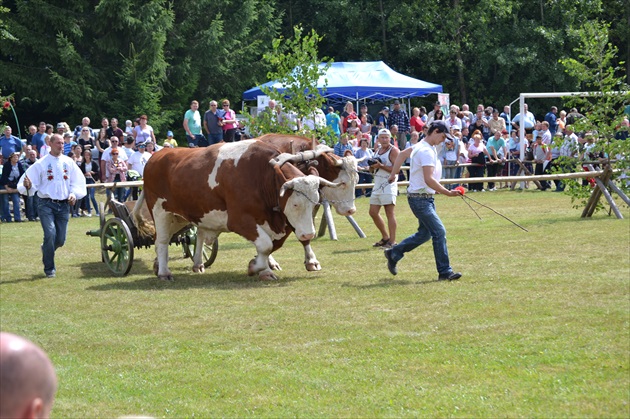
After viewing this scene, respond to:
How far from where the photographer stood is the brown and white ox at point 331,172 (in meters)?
14.2

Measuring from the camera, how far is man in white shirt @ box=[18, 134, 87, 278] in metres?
14.9

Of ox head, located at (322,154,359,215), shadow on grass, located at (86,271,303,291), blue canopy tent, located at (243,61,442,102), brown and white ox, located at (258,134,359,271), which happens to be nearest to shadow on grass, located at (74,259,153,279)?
shadow on grass, located at (86,271,303,291)

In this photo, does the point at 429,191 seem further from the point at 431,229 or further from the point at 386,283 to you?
the point at 386,283

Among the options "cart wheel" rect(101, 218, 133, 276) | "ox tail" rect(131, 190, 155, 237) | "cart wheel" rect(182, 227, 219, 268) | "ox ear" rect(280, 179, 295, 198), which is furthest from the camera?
"cart wheel" rect(182, 227, 219, 268)

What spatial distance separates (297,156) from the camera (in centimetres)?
1395

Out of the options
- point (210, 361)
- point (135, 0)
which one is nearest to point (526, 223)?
point (210, 361)

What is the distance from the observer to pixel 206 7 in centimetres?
4138

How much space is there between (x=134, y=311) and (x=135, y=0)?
26427 mm

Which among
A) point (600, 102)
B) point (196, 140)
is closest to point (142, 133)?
point (196, 140)

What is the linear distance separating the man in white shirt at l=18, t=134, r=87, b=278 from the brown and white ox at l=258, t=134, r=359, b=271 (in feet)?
10.4

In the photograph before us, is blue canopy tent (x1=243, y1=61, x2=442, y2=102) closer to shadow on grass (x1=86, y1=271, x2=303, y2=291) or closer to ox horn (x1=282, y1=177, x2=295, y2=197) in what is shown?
shadow on grass (x1=86, y1=271, x2=303, y2=291)

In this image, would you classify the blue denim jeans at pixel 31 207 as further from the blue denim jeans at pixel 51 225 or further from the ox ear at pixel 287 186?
the ox ear at pixel 287 186

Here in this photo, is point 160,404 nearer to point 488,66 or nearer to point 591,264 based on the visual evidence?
point 591,264

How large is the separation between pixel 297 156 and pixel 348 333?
462 centimetres
